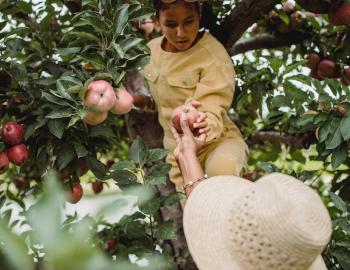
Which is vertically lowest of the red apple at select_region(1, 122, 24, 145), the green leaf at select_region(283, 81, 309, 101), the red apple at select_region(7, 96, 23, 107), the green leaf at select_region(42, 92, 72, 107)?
the green leaf at select_region(283, 81, 309, 101)

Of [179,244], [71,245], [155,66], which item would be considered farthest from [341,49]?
[71,245]

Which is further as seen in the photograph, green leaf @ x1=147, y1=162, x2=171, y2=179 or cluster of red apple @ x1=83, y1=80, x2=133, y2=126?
green leaf @ x1=147, y1=162, x2=171, y2=179

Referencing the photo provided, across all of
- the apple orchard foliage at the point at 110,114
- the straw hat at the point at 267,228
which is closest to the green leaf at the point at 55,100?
the apple orchard foliage at the point at 110,114

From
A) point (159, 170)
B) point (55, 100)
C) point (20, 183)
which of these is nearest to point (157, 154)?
point (159, 170)

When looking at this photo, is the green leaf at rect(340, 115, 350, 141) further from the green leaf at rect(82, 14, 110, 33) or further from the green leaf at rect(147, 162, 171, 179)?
the green leaf at rect(82, 14, 110, 33)

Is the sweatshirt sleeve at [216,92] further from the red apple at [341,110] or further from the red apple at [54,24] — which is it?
the red apple at [54,24]

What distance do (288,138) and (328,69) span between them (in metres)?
0.30

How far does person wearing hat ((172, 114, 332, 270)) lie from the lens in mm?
803

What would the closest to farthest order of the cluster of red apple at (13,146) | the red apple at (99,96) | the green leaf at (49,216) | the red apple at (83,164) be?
the green leaf at (49,216) < the red apple at (99,96) < the cluster of red apple at (13,146) < the red apple at (83,164)

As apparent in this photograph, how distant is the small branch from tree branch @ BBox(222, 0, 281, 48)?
38cm

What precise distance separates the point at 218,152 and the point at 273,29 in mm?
832

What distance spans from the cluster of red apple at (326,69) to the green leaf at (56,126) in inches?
39.5

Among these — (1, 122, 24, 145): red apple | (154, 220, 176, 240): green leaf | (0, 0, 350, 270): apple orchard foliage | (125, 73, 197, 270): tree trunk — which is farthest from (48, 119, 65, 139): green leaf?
(125, 73, 197, 270): tree trunk

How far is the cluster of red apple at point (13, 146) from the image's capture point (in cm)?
128
